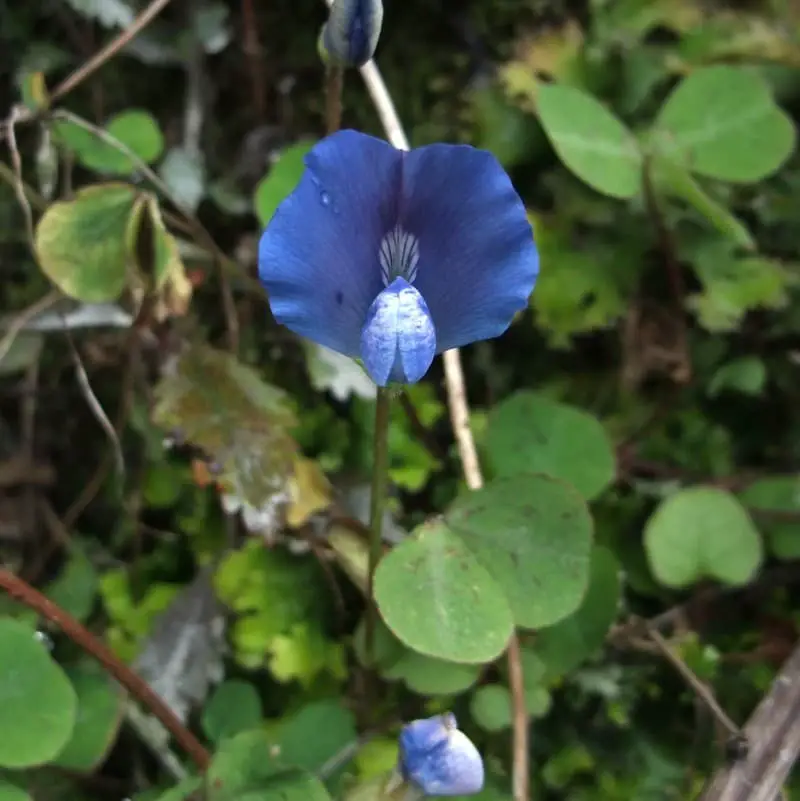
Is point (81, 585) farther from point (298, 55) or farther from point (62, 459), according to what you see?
point (298, 55)

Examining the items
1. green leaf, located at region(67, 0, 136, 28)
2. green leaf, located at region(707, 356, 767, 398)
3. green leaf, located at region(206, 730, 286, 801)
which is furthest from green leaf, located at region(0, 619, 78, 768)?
green leaf, located at region(707, 356, 767, 398)

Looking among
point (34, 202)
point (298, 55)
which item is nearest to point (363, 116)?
point (298, 55)

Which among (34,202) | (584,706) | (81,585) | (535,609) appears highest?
(34,202)

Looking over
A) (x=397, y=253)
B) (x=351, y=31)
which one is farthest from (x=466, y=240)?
(x=351, y=31)

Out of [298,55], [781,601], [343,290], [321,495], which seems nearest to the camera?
[343,290]

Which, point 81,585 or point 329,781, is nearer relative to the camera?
point 329,781

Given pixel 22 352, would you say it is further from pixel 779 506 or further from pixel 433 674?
pixel 779 506
